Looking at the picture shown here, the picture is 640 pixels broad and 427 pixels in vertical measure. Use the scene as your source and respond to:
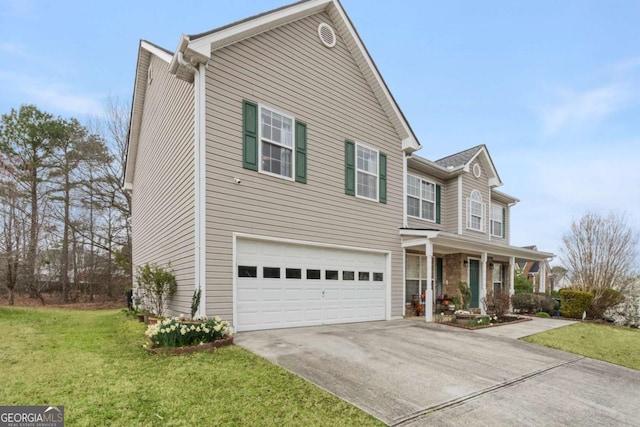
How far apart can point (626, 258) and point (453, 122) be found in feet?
44.3

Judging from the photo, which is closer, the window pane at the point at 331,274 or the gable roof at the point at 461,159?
the window pane at the point at 331,274

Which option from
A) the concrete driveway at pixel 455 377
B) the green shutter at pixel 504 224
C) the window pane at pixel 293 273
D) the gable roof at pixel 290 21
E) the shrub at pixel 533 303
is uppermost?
the gable roof at pixel 290 21

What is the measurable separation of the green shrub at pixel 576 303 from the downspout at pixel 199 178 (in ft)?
47.7

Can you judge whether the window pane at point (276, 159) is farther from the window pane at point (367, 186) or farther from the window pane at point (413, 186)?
the window pane at point (413, 186)

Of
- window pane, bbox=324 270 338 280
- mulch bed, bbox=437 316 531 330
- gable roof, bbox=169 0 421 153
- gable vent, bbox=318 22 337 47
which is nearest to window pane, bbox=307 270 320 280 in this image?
window pane, bbox=324 270 338 280

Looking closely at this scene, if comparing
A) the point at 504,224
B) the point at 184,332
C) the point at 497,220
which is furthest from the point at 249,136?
the point at 504,224

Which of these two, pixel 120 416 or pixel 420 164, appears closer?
pixel 120 416

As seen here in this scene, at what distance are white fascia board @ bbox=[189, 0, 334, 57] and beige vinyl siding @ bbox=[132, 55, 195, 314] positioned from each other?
1117mm

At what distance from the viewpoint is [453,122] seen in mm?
25516

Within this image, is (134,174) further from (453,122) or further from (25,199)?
(453,122)

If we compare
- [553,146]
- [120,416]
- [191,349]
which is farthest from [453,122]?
[120,416]

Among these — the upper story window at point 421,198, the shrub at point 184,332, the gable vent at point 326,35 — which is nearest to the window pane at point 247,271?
the shrub at point 184,332

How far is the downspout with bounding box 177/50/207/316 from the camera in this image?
7348 mm

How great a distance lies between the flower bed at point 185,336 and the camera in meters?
6.02
